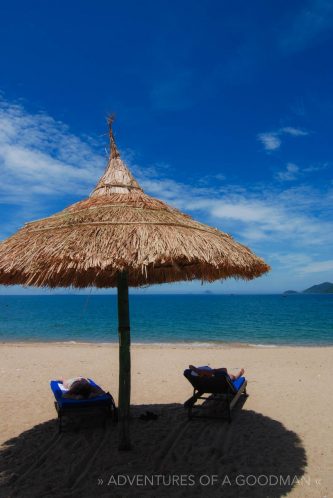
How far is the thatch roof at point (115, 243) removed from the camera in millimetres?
3136

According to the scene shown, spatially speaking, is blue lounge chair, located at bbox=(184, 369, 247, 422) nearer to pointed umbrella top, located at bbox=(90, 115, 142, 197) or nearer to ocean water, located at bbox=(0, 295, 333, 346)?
ocean water, located at bbox=(0, 295, 333, 346)

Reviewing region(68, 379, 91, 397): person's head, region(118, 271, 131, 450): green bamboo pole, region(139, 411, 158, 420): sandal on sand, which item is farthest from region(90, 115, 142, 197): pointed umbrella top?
region(139, 411, 158, 420): sandal on sand

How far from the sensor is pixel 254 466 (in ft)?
12.6

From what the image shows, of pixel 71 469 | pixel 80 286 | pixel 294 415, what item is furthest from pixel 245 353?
pixel 71 469

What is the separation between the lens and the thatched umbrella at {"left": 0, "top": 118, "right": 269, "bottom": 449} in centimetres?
314

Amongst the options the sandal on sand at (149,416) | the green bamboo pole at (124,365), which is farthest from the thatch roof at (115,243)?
the sandal on sand at (149,416)

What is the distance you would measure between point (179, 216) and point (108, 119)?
1.79m

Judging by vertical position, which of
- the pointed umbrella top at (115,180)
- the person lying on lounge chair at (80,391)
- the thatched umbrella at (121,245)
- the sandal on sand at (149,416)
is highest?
→ the pointed umbrella top at (115,180)

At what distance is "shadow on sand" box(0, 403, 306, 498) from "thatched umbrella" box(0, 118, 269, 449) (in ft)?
1.37

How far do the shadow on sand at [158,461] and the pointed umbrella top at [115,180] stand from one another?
2843 millimetres

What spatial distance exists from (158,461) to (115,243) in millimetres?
2394

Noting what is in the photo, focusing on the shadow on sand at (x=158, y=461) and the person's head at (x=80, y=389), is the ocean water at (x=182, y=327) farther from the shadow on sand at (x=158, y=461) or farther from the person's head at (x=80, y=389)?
the shadow on sand at (x=158, y=461)

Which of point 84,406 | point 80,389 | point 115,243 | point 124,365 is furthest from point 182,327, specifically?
point 115,243

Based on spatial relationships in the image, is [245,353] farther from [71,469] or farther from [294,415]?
[71,469]
